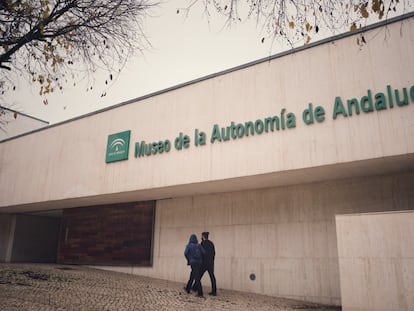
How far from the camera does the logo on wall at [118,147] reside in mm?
13156

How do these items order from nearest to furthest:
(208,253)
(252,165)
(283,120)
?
1. (283,120)
2. (208,253)
3. (252,165)

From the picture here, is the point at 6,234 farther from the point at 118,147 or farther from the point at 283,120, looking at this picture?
the point at 283,120

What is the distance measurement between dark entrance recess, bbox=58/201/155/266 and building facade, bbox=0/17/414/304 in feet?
0.20

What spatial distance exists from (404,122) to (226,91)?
196 inches

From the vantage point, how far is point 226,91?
11336mm

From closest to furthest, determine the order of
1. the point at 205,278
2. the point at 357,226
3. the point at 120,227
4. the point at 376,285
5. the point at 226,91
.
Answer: the point at 376,285
the point at 357,226
the point at 226,91
the point at 205,278
the point at 120,227

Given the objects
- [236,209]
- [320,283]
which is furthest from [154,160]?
[320,283]

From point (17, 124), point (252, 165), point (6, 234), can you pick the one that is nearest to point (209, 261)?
point (252, 165)

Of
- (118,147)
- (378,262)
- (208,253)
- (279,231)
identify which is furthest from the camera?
(118,147)

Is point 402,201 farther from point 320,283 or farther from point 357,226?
point 320,283

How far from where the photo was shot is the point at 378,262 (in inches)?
303

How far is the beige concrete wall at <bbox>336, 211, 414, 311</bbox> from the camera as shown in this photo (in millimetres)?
7387

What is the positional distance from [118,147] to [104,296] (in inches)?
241

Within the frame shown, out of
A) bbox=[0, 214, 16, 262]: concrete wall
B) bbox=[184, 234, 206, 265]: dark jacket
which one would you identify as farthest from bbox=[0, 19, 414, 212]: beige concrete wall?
bbox=[0, 214, 16, 262]: concrete wall
